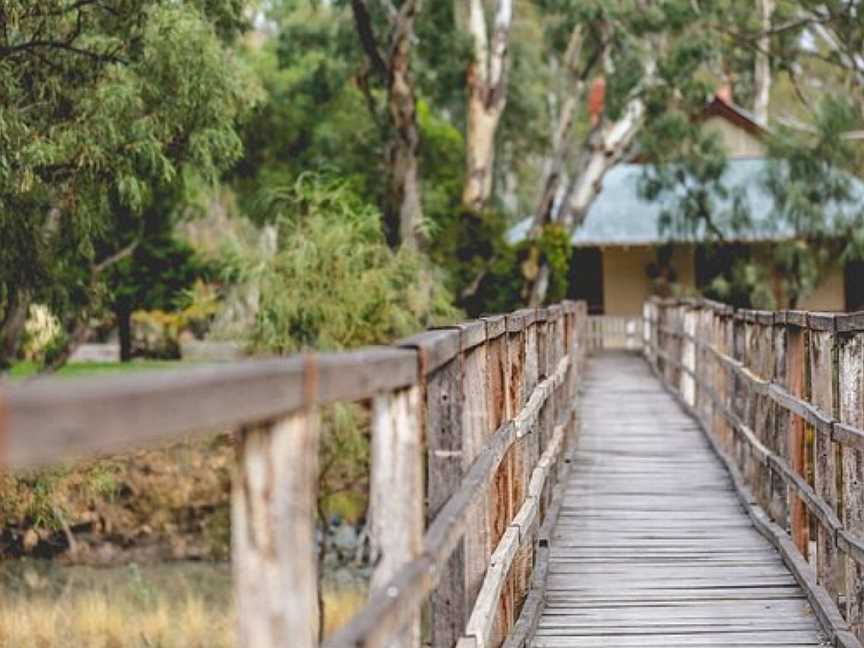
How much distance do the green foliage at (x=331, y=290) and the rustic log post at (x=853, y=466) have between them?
11.7m

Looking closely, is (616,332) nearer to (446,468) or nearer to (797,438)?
(797,438)

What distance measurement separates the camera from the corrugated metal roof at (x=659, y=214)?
110 feet

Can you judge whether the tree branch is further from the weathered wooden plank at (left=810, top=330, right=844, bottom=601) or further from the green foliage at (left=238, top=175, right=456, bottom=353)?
the weathered wooden plank at (left=810, top=330, right=844, bottom=601)

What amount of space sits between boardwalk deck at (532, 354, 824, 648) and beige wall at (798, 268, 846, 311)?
21132mm

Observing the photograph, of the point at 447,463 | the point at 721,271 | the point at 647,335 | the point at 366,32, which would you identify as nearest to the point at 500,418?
the point at 447,463

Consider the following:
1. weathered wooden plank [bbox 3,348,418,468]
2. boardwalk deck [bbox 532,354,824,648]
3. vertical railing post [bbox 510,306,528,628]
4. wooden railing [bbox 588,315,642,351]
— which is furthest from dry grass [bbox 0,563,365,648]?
wooden railing [bbox 588,315,642,351]

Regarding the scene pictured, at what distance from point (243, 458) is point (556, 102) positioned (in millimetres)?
45191

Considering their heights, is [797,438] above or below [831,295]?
below

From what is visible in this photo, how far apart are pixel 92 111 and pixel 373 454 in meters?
10.7

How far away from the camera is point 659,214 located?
111ft

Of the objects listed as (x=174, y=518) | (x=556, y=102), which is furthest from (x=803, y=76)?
(x=174, y=518)

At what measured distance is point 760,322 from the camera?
10695mm

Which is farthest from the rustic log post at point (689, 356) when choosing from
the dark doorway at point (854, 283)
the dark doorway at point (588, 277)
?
the dark doorway at point (588, 277)

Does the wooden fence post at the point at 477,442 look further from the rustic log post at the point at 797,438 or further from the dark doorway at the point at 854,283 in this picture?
the dark doorway at the point at 854,283
